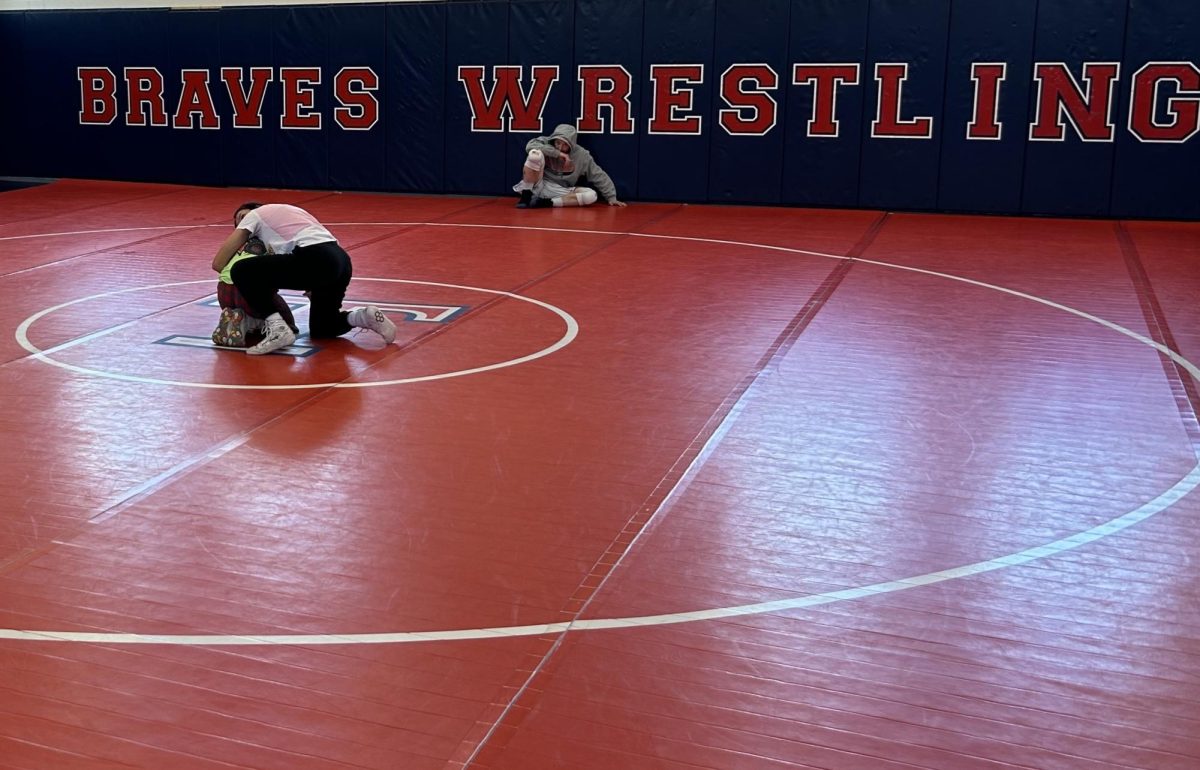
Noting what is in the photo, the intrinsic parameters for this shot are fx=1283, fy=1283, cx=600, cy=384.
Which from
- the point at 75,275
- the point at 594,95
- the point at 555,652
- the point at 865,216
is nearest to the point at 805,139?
the point at 865,216

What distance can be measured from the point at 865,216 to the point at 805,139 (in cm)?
132

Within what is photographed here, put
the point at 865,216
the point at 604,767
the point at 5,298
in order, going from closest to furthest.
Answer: the point at 604,767
the point at 5,298
the point at 865,216

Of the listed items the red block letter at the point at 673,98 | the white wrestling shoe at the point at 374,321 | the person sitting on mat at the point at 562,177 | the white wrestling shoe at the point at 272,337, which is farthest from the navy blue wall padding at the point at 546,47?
the white wrestling shoe at the point at 272,337

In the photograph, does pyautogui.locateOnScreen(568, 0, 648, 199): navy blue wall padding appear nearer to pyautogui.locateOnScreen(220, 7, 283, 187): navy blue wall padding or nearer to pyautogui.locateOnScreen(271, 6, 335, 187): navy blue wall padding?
pyautogui.locateOnScreen(271, 6, 335, 187): navy blue wall padding

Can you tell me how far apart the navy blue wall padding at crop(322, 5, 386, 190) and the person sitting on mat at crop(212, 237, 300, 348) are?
9.69 meters

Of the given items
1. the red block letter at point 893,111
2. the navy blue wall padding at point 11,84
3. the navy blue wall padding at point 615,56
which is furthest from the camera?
the navy blue wall padding at point 11,84

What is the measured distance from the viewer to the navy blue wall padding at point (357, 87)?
17.8 m

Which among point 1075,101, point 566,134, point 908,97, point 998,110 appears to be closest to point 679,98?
point 566,134

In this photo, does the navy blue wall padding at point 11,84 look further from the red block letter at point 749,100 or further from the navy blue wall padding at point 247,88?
the red block letter at point 749,100

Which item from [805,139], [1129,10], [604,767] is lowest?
[604,767]

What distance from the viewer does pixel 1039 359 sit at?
28.1ft

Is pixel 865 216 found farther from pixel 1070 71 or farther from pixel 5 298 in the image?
pixel 5 298

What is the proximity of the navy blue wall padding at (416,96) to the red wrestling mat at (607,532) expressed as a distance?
7429 mm

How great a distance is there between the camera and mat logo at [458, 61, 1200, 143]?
14844 millimetres
